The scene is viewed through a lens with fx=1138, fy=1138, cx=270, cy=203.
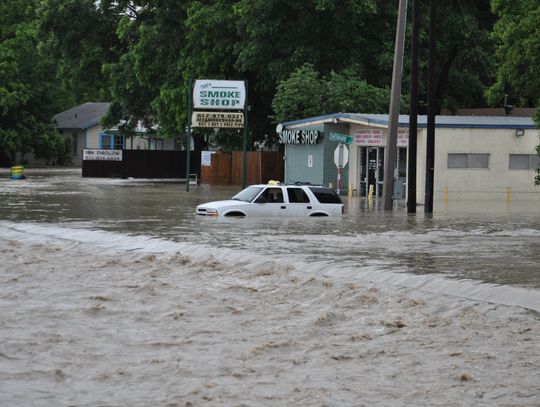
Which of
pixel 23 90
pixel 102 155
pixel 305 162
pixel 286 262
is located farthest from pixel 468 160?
pixel 23 90

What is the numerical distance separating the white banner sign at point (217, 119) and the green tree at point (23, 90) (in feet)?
133

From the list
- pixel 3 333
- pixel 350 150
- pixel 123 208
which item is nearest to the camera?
pixel 3 333

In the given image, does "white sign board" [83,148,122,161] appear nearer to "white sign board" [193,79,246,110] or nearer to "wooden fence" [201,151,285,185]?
"wooden fence" [201,151,285,185]

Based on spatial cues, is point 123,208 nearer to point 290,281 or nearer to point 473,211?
point 473,211

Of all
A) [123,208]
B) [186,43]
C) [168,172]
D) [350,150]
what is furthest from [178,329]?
[168,172]

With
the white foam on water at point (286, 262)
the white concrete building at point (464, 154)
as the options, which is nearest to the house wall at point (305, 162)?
the white concrete building at point (464, 154)

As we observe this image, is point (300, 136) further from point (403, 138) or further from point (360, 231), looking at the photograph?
point (360, 231)

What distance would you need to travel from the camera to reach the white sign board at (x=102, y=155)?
73562 millimetres

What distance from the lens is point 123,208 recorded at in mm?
38188

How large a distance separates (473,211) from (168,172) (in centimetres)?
3846

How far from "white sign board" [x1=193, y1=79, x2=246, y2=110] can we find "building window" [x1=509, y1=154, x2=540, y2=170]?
12760 millimetres

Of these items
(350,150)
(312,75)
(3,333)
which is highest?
(312,75)

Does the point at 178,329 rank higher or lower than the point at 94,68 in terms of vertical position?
lower

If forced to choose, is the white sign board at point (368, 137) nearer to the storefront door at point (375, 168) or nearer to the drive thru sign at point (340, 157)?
the storefront door at point (375, 168)
